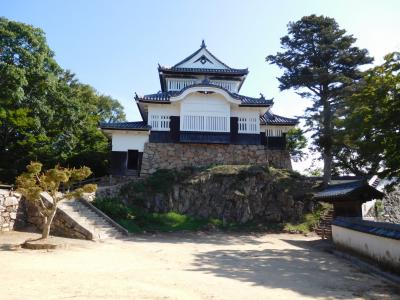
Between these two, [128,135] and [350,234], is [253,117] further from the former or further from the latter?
[350,234]

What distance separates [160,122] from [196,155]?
3.58 metres

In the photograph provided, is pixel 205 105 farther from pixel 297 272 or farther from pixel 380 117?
pixel 297 272

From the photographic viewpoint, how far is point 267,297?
6.68 meters

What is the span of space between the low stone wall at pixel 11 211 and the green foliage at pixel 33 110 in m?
7.79

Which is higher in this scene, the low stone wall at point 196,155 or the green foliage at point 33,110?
the green foliage at point 33,110

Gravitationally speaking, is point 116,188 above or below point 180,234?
above

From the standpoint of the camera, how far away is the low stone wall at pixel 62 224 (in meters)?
14.6

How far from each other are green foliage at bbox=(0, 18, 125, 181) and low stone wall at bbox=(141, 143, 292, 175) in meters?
6.81

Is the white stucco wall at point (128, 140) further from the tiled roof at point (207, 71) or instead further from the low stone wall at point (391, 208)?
the low stone wall at point (391, 208)

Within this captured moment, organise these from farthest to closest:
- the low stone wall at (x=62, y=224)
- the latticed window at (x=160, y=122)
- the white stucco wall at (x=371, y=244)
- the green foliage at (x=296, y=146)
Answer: the green foliage at (x=296, y=146) → the latticed window at (x=160, y=122) → the low stone wall at (x=62, y=224) → the white stucco wall at (x=371, y=244)

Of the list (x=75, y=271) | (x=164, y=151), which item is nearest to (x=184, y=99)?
(x=164, y=151)

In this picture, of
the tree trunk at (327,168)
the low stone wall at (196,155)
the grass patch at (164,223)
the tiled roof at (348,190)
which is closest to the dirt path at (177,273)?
the tiled roof at (348,190)

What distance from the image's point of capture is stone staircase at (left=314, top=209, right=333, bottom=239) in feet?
57.2

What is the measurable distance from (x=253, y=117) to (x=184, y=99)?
17.5 feet
